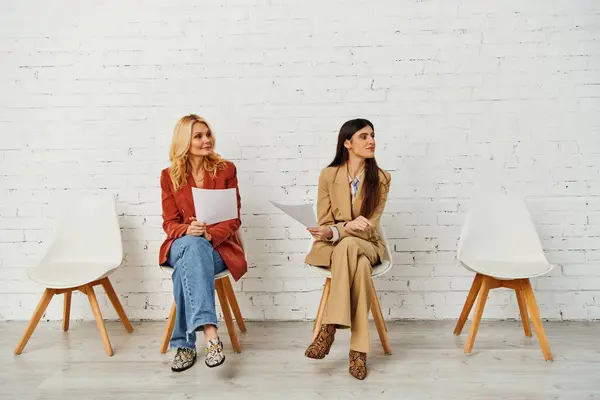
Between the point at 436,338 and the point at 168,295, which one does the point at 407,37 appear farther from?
the point at 168,295

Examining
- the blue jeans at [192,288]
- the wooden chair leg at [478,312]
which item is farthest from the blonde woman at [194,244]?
the wooden chair leg at [478,312]

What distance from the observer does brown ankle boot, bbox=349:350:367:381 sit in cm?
254

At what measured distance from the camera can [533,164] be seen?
3404 mm

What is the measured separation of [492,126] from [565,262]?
2.98 ft

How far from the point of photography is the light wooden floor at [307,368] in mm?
2414

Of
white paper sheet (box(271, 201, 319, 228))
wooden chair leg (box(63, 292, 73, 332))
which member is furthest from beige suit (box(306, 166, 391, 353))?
wooden chair leg (box(63, 292, 73, 332))

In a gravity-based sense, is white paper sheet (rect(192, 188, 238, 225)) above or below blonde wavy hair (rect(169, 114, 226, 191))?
below

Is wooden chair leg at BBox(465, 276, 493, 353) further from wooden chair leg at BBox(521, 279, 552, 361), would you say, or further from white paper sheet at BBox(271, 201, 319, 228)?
white paper sheet at BBox(271, 201, 319, 228)

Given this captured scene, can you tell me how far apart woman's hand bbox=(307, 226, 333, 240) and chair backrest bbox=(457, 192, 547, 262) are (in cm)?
75

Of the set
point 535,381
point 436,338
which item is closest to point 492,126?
point 436,338

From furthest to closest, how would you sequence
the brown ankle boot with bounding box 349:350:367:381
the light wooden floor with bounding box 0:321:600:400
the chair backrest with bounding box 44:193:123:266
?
the chair backrest with bounding box 44:193:123:266, the brown ankle boot with bounding box 349:350:367:381, the light wooden floor with bounding box 0:321:600:400

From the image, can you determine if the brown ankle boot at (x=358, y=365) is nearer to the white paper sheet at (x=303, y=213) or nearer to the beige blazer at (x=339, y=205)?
the beige blazer at (x=339, y=205)

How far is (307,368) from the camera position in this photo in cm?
268

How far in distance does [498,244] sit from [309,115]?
4.22 ft
